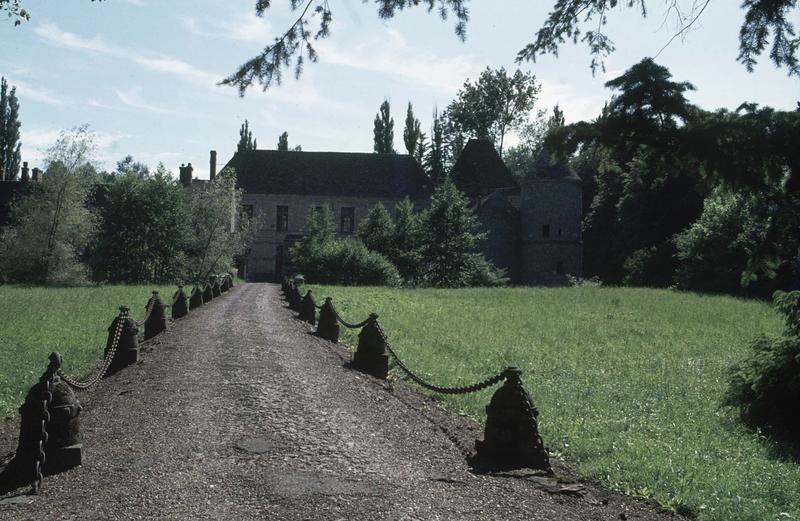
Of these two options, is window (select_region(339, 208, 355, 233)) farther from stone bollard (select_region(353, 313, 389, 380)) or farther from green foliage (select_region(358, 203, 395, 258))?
stone bollard (select_region(353, 313, 389, 380))

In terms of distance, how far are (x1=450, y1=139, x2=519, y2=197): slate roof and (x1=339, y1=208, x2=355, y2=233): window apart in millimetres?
10237

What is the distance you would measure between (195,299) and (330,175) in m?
43.6

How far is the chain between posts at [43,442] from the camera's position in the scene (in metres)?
5.83

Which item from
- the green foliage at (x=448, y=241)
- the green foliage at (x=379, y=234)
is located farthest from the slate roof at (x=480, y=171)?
the green foliage at (x=448, y=241)

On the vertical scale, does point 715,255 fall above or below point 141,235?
below

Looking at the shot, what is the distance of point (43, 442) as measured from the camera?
5.99 m

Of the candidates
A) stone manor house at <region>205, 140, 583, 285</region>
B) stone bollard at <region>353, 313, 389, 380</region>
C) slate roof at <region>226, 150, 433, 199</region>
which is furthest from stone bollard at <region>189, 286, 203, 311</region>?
slate roof at <region>226, 150, 433, 199</region>

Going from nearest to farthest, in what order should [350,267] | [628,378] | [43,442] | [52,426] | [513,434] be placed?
[43,442], [52,426], [513,434], [628,378], [350,267]

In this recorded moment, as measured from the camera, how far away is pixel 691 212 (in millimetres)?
50312

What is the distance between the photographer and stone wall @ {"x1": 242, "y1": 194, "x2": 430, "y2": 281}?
6238 centimetres

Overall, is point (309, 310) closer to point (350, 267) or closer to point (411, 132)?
point (350, 267)

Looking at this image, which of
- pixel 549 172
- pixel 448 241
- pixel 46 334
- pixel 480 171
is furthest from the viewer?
pixel 480 171

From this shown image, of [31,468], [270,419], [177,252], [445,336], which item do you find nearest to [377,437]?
[270,419]

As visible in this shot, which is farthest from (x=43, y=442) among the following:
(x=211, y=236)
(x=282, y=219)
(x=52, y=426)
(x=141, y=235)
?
(x=282, y=219)
